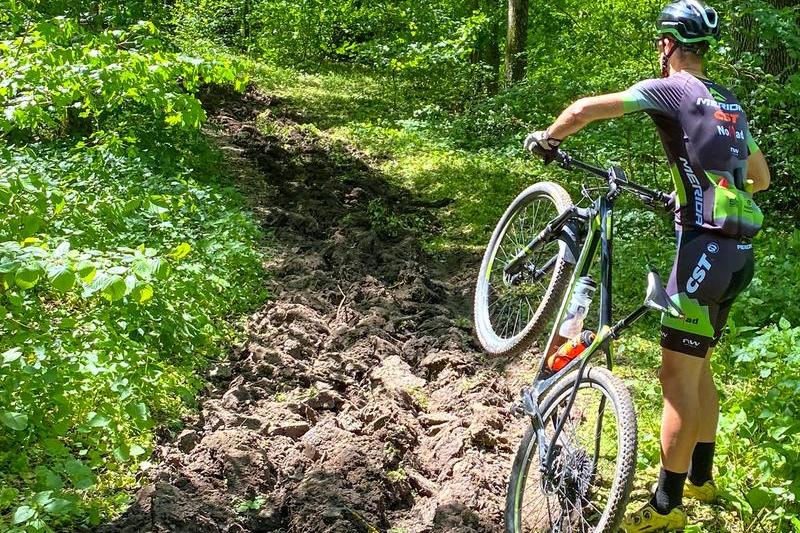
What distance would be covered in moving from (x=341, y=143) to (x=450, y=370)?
7.59 meters

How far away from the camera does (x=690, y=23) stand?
3.39 metres

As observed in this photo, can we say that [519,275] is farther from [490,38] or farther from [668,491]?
[490,38]

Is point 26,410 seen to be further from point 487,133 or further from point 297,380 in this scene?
point 487,133

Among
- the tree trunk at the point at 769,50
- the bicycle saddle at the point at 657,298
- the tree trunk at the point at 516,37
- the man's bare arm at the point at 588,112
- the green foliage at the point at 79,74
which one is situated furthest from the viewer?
the tree trunk at the point at 516,37

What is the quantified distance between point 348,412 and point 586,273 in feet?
6.20

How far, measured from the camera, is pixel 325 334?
19.8ft

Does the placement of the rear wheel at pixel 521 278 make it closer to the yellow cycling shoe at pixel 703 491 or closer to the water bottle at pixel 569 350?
the water bottle at pixel 569 350

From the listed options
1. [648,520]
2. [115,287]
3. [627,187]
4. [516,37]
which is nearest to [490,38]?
[516,37]

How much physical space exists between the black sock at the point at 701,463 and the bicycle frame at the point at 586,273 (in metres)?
0.74

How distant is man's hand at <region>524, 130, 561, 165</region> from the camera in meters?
3.89

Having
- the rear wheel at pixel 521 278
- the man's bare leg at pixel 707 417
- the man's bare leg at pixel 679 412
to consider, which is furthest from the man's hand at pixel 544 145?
the man's bare leg at pixel 707 417

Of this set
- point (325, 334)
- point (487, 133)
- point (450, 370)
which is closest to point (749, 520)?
point (450, 370)

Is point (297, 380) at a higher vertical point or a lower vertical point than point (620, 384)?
lower

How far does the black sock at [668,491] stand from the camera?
3.55 meters
